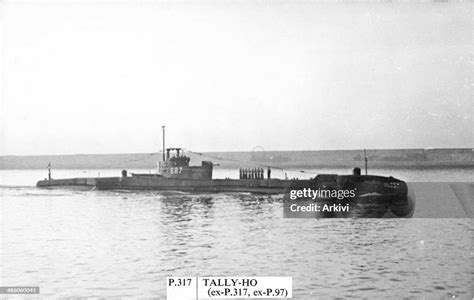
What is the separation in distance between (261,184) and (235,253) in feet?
31.1

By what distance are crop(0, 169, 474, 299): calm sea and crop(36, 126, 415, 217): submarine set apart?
2.45ft

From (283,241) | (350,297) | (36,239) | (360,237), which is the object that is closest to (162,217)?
(36,239)

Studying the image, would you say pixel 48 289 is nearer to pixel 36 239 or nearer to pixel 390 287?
pixel 36 239

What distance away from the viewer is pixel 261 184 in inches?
673

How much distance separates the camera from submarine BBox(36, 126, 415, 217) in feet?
38.4

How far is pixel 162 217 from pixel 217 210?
5.35 feet

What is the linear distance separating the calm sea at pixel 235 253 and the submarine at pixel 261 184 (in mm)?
747

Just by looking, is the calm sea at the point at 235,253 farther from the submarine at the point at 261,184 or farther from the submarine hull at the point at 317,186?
the submarine at the point at 261,184
